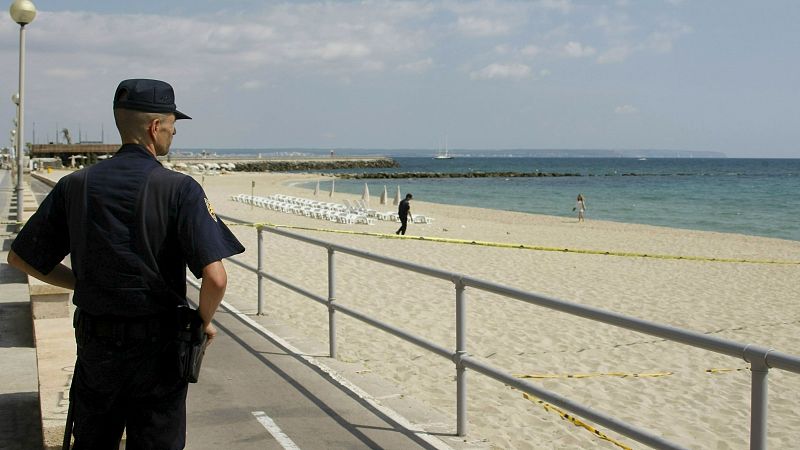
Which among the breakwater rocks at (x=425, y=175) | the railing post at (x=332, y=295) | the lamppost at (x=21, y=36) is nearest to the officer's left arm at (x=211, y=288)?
the railing post at (x=332, y=295)

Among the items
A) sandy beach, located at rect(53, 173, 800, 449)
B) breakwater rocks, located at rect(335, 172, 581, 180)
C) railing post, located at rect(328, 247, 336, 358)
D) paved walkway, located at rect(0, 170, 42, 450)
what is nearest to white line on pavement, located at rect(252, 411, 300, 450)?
sandy beach, located at rect(53, 173, 800, 449)

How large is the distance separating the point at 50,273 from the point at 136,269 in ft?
1.80

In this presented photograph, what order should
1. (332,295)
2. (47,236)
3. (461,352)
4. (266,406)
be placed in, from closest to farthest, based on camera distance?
(47,236) → (461,352) → (266,406) → (332,295)

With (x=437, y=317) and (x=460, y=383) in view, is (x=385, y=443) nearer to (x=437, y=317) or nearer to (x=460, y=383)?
(x=460, y=383)

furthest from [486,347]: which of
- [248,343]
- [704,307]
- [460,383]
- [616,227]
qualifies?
[616,227]

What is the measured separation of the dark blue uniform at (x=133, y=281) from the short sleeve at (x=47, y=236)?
12cm

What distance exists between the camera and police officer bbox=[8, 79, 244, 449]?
9.34ft

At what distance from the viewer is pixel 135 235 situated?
9.33ft

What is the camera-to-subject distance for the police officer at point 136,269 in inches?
112

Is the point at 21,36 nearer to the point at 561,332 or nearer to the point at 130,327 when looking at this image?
the point at 561,332

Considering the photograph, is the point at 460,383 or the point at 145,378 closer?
the point at 145,378

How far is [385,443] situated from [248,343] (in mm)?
2649

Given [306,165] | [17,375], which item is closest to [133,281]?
→ [17,375]

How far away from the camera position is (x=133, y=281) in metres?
2.85
